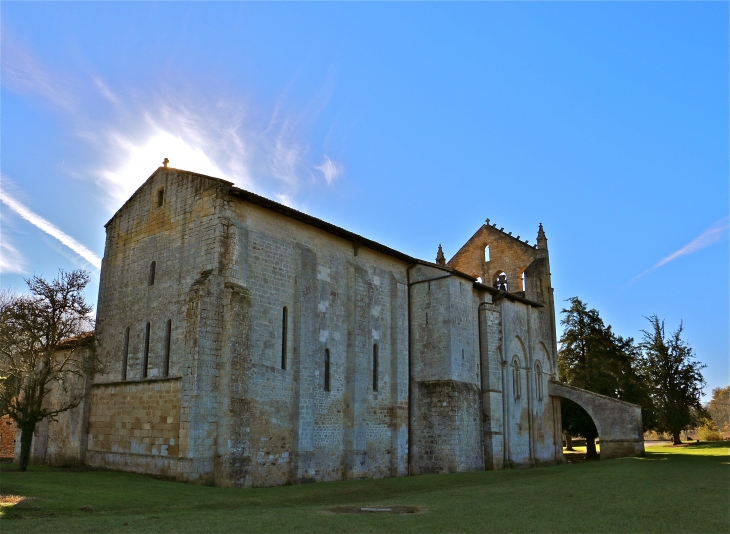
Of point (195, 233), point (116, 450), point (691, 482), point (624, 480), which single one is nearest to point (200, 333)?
point (195, 233)

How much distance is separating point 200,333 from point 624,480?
13.3m

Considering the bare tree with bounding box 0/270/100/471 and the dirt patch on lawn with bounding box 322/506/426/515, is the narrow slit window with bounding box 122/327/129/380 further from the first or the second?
the dirt patch on lawn with bounding box 322/506/426/515

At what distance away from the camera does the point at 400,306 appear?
85.6 ft

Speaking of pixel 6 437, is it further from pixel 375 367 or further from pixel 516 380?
pixel 516 380

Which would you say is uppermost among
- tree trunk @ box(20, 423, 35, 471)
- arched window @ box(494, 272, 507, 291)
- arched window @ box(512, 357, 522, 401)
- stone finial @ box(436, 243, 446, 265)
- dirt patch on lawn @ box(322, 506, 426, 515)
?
stone finial @ box(436, 243, 446, 265)

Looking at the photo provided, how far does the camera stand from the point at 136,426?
62.6ft

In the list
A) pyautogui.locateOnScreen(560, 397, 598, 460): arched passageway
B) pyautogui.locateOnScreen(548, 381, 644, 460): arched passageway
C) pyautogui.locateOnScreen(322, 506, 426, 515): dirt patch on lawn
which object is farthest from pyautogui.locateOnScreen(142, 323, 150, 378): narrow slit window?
pyautogui.locateOnScreen(560, 397, 598, 460): arched passageway

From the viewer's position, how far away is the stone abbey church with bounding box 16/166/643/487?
18.0 m

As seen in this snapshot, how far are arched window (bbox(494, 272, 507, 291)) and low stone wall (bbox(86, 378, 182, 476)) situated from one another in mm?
24558

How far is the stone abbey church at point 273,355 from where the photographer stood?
18.0 metres

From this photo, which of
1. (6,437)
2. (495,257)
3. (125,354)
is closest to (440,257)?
(495,257)

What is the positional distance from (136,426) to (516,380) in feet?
64.5

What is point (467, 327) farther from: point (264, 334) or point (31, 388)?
point (31, 388)

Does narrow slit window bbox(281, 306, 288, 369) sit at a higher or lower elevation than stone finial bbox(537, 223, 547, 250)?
lower
